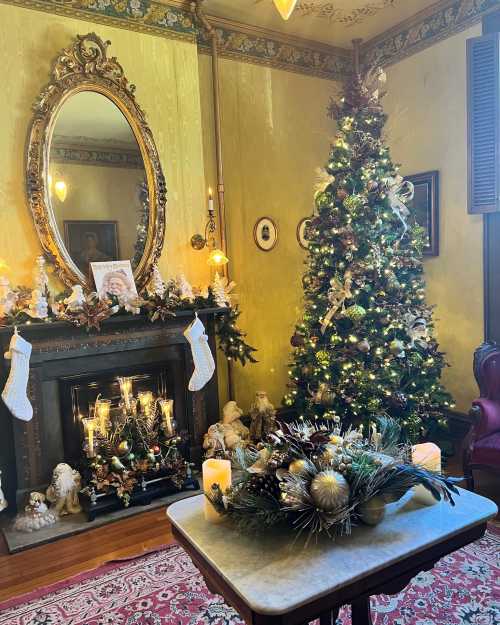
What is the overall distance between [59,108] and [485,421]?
3496mm

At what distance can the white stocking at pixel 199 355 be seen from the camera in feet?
12.0

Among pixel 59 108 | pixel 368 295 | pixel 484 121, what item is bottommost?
pixel 368 295

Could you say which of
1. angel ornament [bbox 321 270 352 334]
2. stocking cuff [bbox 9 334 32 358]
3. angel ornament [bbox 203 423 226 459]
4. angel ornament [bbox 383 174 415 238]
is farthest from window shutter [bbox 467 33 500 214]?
stocking cuff [bbox 9 334 32 358]

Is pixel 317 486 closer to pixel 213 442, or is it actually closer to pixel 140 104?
pixel 213 442

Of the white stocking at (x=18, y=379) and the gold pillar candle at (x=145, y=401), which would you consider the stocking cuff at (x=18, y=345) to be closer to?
the white stocking at (x=18, y=379)

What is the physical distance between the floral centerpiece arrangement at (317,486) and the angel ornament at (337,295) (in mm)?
2017

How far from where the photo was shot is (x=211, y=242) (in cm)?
414

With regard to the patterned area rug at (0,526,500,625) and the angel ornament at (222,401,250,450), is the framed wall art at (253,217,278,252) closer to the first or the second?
the angel ornament at (222,401,250,450)

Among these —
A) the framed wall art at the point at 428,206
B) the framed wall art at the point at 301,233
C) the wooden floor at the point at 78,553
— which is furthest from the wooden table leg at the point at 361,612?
the framed wall art at the point at 301,233

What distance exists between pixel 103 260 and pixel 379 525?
2.69 m

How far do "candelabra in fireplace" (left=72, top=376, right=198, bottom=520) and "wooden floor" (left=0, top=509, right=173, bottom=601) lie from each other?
7.9 inches

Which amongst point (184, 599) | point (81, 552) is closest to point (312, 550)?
point (184, 599)

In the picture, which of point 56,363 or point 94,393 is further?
point 94,393

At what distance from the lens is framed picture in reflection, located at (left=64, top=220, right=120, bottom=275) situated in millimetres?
3473
